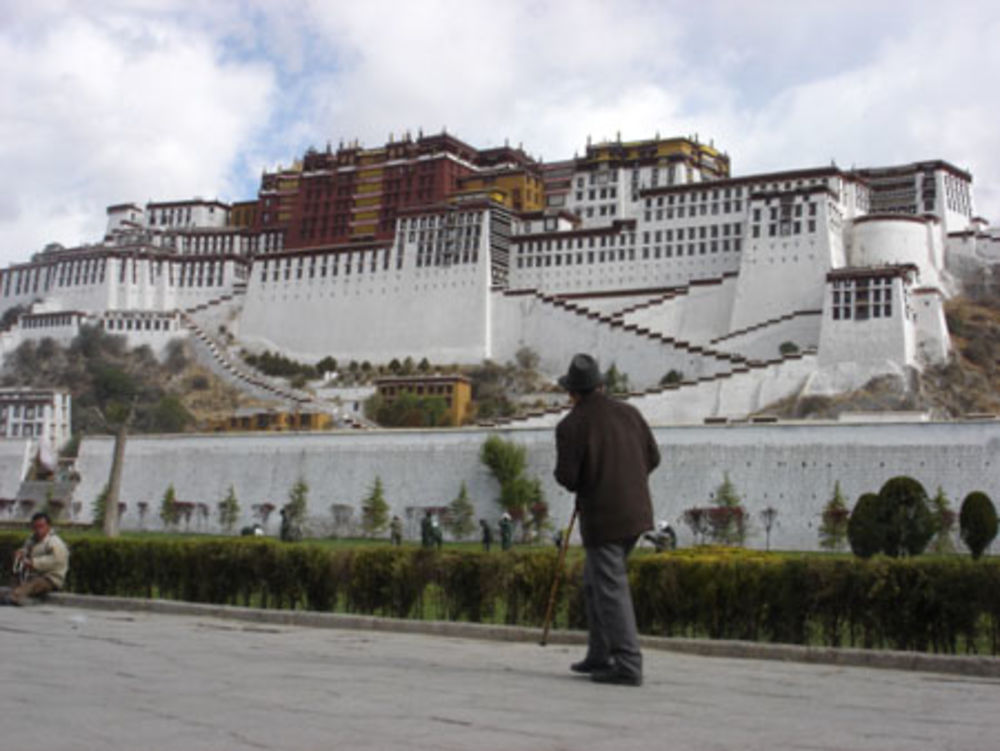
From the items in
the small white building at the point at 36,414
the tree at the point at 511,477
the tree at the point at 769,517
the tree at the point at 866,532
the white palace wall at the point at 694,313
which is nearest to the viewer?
the tree at the point at 866,532

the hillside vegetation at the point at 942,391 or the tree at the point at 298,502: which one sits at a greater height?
the hillside vegetation at the point at 942,391

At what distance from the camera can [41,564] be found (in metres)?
12.2

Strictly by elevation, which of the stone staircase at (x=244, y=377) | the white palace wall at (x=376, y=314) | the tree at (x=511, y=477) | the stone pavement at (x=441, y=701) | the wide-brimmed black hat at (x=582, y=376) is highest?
the white palace wall at (x=376, y=314)

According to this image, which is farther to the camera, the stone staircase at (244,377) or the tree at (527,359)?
the tree at (527,359)

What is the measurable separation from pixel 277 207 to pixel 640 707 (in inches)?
3174

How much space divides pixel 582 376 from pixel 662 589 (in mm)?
2723

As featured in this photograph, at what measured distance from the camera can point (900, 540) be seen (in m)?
24.3


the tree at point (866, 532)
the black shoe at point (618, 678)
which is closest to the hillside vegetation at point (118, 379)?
the tree at point (866, 532)

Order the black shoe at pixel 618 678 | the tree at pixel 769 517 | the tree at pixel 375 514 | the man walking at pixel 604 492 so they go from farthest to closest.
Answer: the tree at pixel 375 514
the tree at pixel 769 517
the man walking at pixel 604 492
the black shoe at pixel 618 678

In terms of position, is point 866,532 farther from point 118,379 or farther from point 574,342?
point 118,379

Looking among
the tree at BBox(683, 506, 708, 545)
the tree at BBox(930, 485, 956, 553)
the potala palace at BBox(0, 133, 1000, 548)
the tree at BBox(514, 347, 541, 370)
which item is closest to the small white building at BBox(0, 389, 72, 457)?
the potala palace at BBox(0, 133, 1000, 548)

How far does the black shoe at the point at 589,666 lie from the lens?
689 centimetres

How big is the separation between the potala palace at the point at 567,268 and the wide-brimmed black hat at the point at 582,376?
39.9 m

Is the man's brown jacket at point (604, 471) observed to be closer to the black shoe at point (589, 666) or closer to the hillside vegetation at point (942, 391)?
the black shoe at point (589, 666)
